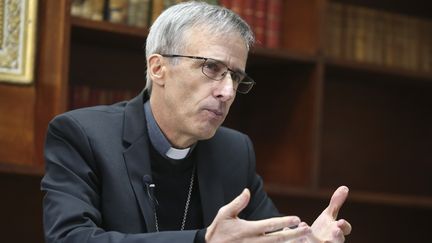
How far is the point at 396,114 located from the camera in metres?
4.80

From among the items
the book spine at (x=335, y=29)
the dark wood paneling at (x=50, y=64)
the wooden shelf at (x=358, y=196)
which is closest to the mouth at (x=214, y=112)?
the dark wood paneling at (x=50, y=64)

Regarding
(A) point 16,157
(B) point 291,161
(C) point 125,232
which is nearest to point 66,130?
(C) point 125,232

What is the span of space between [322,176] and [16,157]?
182 cm

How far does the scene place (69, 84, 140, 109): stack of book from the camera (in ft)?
12.1

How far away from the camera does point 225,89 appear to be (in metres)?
2.45

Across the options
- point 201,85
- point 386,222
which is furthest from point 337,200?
point 386,222

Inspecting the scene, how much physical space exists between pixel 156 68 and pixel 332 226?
2.27ft

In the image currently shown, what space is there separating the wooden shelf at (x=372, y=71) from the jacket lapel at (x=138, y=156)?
1.64 metres

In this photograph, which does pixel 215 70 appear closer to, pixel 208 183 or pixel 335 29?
pixel 208 183

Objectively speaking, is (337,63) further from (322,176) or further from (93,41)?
(93,41)

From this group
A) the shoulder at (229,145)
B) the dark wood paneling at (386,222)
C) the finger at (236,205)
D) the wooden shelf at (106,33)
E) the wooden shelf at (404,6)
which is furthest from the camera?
the wooden shelf at (404,6)

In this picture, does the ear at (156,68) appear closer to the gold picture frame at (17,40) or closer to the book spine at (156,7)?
the gold picture frame at (17,40)

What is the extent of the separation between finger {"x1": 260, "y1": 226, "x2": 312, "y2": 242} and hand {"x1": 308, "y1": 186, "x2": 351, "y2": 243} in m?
0.20

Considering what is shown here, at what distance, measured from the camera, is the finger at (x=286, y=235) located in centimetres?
202
